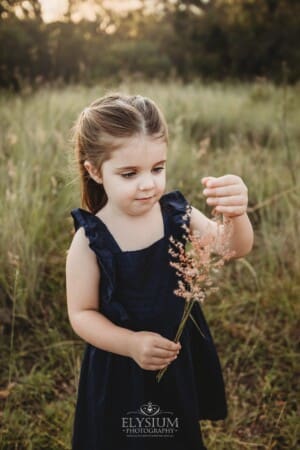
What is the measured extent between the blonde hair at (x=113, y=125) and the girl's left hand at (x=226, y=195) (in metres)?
0.23

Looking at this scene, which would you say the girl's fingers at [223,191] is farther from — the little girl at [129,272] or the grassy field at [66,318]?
the grassy field at [66,318]

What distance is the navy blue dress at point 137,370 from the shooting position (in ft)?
4.61

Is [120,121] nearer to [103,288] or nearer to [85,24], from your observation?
[103,288]

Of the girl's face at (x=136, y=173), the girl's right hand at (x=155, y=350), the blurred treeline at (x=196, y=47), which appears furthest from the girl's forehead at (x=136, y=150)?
the blurred treeline at (x=196, y=47)

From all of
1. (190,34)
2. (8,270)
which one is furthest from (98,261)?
(190,34)

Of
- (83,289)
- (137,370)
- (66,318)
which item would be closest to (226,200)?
(83,289)

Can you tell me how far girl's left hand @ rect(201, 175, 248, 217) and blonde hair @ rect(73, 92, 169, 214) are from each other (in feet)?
0.74

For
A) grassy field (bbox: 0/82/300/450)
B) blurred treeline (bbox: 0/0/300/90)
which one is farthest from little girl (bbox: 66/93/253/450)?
blurred treeline (bbox: 0/0/300/90)

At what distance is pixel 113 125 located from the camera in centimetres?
133

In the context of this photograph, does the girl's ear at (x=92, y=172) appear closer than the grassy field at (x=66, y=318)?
Yes

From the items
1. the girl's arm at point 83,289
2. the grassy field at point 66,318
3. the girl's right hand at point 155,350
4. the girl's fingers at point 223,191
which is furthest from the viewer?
the grassy field at point 66,318

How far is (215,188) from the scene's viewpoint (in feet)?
4.12

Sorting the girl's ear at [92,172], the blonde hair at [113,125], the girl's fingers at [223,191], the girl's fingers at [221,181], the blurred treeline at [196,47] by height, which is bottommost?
the girl's fingers at [223,191]

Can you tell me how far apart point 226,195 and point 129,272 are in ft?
1.27
